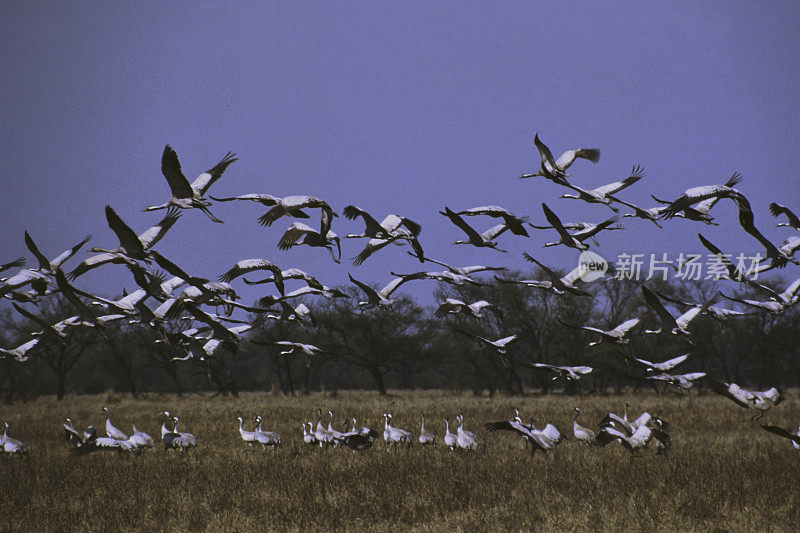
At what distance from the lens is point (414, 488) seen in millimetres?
10016

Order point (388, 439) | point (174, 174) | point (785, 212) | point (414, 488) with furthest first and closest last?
point (388, 439)
point (414, 488)
point (785, 212)
point (174, 174)

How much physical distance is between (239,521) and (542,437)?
6267 millimetres

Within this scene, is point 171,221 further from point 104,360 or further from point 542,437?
point 104,360

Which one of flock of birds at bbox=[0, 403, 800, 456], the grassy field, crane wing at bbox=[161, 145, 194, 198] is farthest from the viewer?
flock of birds at bbox=[0, 403, 800, 456]

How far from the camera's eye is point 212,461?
1327 centimetres

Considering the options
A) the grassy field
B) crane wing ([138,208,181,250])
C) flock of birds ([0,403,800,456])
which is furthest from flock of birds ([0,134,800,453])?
flock of birds ([0,403,800,456])

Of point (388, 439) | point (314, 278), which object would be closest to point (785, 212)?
point (314, 278)

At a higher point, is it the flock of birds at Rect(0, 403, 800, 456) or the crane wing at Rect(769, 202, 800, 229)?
the crane wing at Rect(769, 202, 800, 229)

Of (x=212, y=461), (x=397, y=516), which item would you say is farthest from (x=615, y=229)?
(x=212, y=461)

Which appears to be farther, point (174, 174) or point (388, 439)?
point (388, 439)

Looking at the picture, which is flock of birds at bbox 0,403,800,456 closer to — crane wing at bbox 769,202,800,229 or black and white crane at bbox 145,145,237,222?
crane wing at bbox 769,202,800,229

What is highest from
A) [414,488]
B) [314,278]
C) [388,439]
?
[314,278]

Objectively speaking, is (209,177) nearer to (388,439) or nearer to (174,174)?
(174,174)

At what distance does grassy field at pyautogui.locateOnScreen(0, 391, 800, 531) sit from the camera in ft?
27.6
